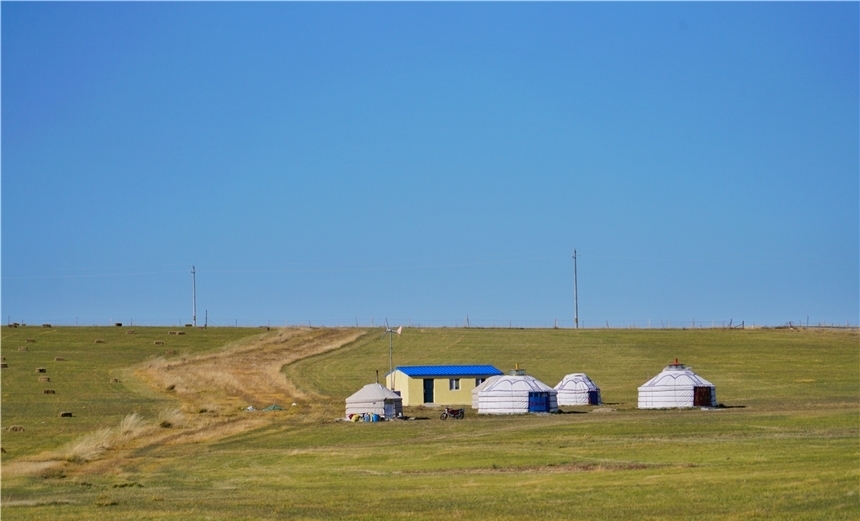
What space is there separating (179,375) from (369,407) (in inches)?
1082

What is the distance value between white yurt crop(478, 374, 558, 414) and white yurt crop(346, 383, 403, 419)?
6.59 meters

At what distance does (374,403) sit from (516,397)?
947cm

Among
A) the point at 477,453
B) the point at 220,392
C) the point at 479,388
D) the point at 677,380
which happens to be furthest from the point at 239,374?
the point at 477,453

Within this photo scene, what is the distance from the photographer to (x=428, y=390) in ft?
260

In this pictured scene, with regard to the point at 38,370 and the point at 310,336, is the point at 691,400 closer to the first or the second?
the point at 38,370

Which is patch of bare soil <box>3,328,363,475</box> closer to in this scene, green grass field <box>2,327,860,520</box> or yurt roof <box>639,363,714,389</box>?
green grass field <box>2,327,860,520</box>

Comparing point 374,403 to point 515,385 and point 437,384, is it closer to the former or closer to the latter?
point 515,385

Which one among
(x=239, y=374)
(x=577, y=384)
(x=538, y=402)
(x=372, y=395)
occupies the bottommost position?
(x=538, y=402)

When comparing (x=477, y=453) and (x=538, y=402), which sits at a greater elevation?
(x=538, y=402)

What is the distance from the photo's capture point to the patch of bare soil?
47438mm

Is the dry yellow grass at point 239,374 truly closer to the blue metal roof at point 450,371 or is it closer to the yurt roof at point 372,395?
the blue metal roof at point 450,371

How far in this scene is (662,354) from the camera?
104625 millimetres

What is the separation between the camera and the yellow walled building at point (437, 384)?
78812 millimetres

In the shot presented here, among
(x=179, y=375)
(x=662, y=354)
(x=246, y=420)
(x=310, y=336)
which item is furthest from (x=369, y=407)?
(x=310, y=336)
